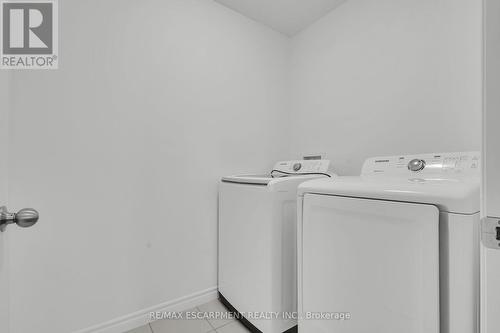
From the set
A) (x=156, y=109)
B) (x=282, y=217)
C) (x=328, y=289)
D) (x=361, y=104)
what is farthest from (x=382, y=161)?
(x=156, y=109)

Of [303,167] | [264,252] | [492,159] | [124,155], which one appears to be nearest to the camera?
[492,159]

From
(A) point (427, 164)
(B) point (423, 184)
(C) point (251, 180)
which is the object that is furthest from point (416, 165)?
(C) point (251, 180)

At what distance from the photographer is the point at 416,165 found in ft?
3.62

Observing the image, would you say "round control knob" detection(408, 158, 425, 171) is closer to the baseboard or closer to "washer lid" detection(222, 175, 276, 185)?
"washer lid" detection(222, 175, 276, 185)

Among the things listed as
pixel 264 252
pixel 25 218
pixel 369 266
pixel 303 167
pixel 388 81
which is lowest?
pixel 264 252

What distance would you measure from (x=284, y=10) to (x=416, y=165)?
1.53 m

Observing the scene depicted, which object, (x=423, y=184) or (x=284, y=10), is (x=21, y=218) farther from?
(x=284, y=10)

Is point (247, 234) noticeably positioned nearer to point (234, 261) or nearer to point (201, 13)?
point (234, 261)

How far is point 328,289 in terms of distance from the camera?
92cm

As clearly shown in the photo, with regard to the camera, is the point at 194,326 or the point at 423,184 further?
the point at 194,326

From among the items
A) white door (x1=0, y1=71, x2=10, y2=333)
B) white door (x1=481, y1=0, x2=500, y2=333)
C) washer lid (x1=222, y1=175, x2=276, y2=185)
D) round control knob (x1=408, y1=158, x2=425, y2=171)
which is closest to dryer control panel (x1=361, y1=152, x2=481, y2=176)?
round control knob (x1=408, y1=158, x2=425, y2=171)

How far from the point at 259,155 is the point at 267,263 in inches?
37.5

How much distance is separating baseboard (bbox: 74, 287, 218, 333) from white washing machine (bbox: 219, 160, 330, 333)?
248 mm

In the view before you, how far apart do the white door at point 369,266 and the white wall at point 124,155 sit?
0.87m
